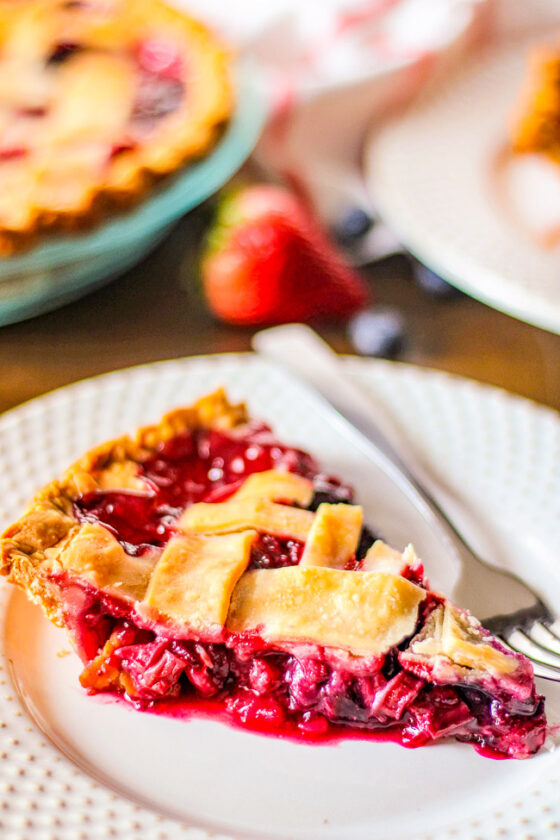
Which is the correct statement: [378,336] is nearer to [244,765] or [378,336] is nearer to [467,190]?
[467,190]

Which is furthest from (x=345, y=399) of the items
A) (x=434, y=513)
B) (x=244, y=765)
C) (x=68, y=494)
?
(x=244, y=765)

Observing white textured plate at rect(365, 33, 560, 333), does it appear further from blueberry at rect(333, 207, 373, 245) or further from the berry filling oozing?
the berry filling oozing

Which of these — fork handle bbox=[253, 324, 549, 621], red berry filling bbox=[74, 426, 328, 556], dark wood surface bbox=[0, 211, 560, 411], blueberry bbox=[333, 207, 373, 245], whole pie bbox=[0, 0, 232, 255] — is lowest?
dark wood surface bbox=[0, 211, 560, 411]

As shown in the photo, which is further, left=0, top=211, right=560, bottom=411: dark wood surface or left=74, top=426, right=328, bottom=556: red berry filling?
left=0, top=211, right=560, bottom=411: dark wood surface

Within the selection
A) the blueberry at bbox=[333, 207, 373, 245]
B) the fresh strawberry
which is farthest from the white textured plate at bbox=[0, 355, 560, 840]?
the blueberry at bbox=[333, 207, 373, 245]

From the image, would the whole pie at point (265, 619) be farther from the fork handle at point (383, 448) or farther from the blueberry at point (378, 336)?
the blueberry at point (378, 336)

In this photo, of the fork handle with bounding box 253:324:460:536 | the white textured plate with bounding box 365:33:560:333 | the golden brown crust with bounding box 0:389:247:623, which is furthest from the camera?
the white textured plate with bounding box 365:33:560:333

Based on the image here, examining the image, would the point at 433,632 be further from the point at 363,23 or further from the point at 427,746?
the point at 363,23
